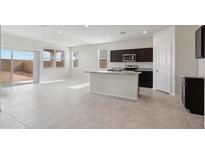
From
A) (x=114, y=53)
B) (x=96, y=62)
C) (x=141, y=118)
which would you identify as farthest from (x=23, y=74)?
(x=141, y=118)

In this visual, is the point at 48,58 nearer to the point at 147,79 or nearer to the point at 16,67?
the point at 16,67

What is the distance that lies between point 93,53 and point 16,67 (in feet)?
15.8

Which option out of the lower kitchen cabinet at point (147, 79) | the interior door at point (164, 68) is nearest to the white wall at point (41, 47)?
the lower kitchen cabinet at point (147, 79)

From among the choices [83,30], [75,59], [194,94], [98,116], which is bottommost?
[98,116]

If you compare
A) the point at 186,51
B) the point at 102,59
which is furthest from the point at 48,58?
the point at 186,51

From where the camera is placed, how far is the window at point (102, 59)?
9.27 meters

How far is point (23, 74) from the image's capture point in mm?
8547

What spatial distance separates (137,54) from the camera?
25.0ft

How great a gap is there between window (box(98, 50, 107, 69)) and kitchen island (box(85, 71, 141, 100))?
371cm

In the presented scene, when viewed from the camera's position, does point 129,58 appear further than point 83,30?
Yes

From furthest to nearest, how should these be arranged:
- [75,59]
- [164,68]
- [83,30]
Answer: [75,59]
[83,30]
[164,68]

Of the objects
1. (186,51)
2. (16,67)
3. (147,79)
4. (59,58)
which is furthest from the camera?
(59,58)

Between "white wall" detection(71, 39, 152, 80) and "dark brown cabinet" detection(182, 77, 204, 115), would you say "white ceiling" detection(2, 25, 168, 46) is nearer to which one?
"white wall" detection(71, 39, 152, 80)

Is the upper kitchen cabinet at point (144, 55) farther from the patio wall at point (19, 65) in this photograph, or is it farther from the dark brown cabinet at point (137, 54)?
the patio wall at point (19, 65)
